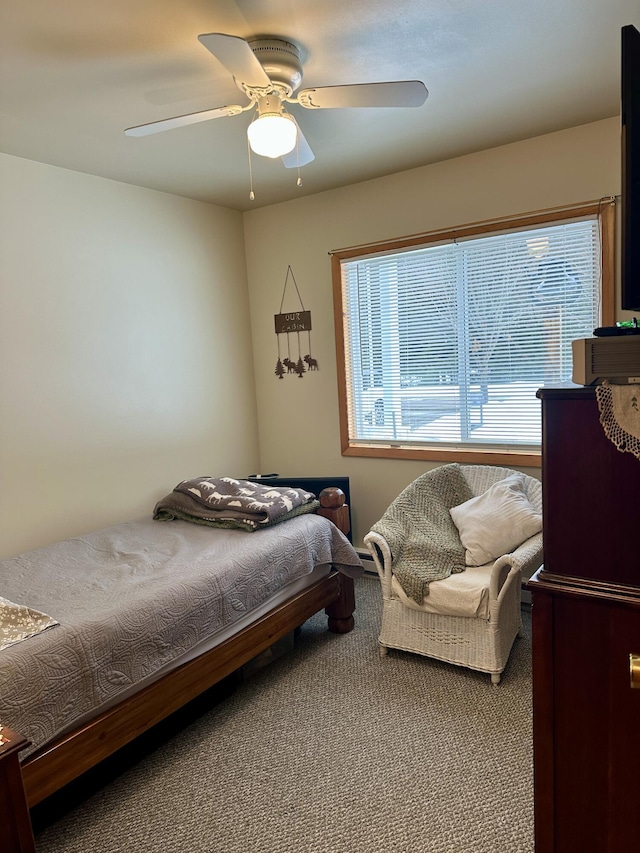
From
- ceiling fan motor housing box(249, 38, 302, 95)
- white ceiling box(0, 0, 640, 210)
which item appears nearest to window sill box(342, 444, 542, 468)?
white ceiling box(0, 0, 640, 210)

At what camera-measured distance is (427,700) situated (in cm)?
238

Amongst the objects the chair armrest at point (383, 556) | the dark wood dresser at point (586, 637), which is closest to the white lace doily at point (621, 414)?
the dark wood dresser at point (586, 637)

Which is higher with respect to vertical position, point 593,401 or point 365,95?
point 365,95

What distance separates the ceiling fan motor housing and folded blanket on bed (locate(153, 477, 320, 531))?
1.87 meters

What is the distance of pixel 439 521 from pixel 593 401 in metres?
1.94

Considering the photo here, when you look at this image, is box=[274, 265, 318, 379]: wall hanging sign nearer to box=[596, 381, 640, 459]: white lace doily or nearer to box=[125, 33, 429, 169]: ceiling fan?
box=[125, 33, 429, 169]: ceiling fan

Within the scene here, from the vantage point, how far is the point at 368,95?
1934 mm

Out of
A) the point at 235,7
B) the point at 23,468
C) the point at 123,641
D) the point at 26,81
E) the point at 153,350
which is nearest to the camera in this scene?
the point at 235,7

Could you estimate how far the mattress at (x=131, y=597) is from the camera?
167 centimetres

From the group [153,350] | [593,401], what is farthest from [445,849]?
[153,350]

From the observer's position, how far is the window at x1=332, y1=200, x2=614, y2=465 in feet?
9.70

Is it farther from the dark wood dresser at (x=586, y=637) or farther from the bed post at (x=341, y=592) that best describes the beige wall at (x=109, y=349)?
the dark wood dresser at (x=586, y=637)

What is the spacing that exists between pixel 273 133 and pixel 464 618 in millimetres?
2138

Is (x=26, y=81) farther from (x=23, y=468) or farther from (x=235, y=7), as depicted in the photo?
(x=23, y=468)
